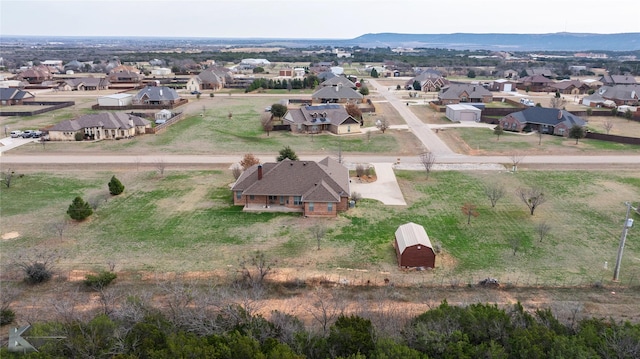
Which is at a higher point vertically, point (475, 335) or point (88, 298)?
point (475, 335)

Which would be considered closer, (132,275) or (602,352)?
(602,352)

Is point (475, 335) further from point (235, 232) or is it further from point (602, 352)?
point (235, 232)

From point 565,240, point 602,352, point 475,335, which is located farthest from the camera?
point 565,240

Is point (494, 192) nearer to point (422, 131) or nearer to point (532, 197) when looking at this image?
point (532, 197)

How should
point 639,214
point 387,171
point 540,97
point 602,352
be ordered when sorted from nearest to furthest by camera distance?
point 602,352
point 639,214
point 387,171
point 540,97

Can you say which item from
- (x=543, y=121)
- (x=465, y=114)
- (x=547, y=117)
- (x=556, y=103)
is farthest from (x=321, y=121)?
(x=556, y=103)

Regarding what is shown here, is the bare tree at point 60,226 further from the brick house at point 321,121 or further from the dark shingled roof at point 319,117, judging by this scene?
the dark shingled roof at point 319,117

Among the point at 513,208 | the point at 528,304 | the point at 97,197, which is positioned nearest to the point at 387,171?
the point at 513,208
